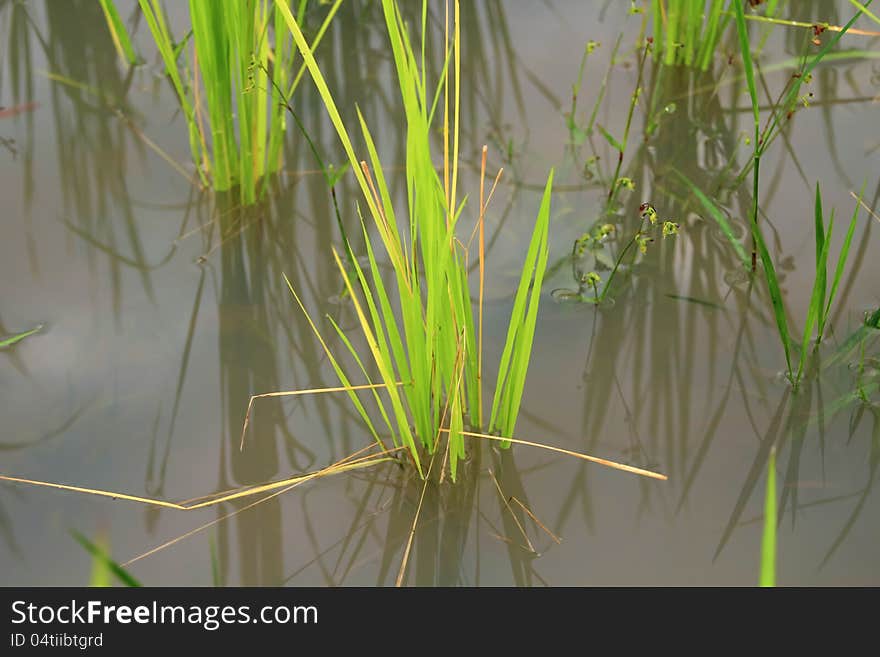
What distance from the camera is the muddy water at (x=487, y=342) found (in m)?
1.15

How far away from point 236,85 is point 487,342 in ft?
1.85

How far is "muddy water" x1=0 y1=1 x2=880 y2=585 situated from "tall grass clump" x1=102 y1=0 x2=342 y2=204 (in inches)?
2.4

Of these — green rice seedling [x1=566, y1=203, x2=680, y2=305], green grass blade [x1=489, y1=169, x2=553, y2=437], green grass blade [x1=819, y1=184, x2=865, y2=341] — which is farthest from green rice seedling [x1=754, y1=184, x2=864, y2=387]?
green grass blade [x1=489, y1=169, x2=553, y2=437]

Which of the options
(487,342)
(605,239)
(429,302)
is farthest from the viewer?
(605,239)

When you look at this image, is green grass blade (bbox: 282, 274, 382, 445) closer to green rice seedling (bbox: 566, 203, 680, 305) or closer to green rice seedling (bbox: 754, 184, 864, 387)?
green rice seedling (bbox: 566, 203, 680, 305)

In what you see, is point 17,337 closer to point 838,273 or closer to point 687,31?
point 838,273

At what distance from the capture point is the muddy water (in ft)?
3.78

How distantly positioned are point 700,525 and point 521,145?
82cm

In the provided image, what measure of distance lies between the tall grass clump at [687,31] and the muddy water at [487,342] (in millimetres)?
36

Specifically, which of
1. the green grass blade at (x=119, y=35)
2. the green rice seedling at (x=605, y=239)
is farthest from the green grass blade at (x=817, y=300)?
the green grass blade at (x=119, y=35)

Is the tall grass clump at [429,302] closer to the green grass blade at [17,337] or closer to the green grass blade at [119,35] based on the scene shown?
the green grass blade at [17,337]

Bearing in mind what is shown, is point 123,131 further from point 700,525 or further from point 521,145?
point 700,525

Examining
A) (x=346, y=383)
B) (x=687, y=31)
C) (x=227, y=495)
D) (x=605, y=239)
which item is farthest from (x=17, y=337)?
(x=687, y=31)

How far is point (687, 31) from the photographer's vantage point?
1.80 m
